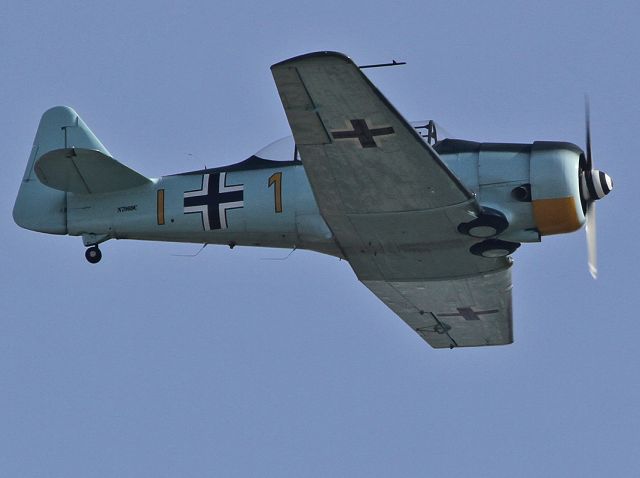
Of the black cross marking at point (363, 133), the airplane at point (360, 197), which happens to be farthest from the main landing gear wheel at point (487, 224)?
the black cross marking at point (363, 133)

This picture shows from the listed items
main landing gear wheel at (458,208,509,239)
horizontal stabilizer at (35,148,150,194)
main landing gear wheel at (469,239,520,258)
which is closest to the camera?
main landing gear wheel at (458,208,509,239)

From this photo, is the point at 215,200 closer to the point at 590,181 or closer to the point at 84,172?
the point at 84,172

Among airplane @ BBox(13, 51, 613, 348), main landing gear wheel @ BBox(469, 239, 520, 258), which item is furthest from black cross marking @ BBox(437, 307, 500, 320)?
main landing gear wheel @ BBox(469, 239, 520, 258)

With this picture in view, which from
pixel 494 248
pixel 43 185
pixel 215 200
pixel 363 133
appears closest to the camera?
pixel 363 133

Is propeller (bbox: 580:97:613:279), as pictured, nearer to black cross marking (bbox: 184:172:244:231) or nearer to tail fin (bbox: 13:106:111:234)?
black cross marking (bbox: 184:172:244:231)

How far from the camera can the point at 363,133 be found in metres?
15.7

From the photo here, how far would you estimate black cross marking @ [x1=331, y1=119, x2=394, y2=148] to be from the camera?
15.6 m

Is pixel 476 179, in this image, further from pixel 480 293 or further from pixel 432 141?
pixel 480 293

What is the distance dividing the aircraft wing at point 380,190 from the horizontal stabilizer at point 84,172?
113 inches

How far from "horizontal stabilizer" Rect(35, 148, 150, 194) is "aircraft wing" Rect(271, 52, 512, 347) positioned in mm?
2874

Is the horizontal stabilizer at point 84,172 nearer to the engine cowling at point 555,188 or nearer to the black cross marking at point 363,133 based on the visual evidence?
the black cross marking at point 363,133

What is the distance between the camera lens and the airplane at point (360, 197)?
15.6 m

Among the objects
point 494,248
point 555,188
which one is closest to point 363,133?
point 555,188

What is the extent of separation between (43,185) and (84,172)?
1.00m
